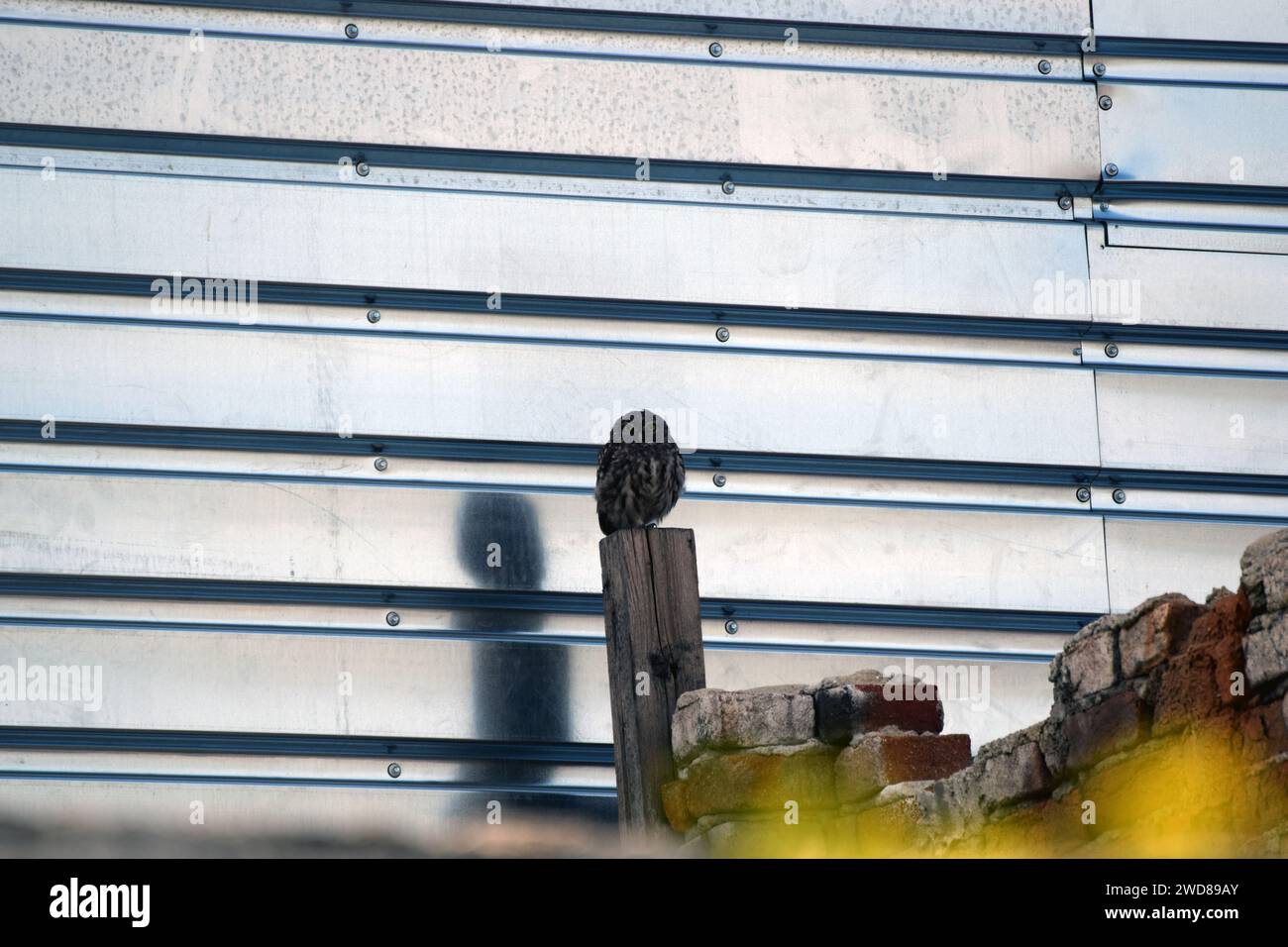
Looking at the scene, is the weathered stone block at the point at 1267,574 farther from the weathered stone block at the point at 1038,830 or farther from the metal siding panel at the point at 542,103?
the metal siding panel at the point at 542,103

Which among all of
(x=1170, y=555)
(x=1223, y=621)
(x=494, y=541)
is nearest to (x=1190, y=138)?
(x=1170, y=555)

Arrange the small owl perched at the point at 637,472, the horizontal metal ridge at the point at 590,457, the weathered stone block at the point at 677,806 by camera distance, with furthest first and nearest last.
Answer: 1. the horizontal metal ridge at the point at 590,457
2. the small owl perched at the point at 637,472
3. the weathered stone block at the point at 677,806

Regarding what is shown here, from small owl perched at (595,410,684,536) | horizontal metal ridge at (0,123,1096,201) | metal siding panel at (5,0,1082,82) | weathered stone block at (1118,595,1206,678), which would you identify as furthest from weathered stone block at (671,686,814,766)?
metal siding panel at (5,0,1082,82)

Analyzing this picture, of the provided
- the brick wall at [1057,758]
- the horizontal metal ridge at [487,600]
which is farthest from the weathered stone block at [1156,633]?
the horizontal metal ridge at [487,600]

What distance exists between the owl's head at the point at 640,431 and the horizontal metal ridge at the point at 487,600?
538 millimetres

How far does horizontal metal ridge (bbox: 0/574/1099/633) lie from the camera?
544cm

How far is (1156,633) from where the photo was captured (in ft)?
12.1

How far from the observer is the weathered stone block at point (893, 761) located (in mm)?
4523

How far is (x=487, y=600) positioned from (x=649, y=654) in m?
0.76

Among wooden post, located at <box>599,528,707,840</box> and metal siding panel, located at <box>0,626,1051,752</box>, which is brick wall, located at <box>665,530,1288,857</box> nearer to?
wooden post, located at <box>599,528,707,840</box>

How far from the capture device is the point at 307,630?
217 inches

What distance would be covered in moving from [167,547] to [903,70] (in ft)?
8.90

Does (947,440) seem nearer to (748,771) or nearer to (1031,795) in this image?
(748,771)

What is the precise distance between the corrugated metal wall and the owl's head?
328mm
